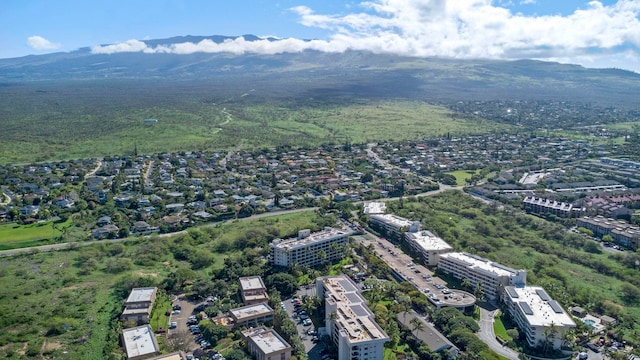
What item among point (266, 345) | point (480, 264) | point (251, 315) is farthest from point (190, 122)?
point (266, 345)

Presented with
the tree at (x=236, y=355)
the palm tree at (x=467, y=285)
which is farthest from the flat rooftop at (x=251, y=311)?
the palm tree at (x=467, y=285)

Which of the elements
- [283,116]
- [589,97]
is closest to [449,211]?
[283,116]

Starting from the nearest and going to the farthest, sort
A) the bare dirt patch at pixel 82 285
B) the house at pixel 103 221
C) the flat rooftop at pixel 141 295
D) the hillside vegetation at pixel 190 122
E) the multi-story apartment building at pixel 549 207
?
1. the flat rooftop at pixel 141 295
2. the bare dirt patch at pixel 82 285
3. the house at pixel 103 221
4. the multi-story apartment building at pixel 549 207
5. the hillside vegetation at pixel 190 122

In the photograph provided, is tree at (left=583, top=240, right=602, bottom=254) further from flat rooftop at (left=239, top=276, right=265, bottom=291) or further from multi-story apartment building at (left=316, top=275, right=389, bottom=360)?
flat rooftop at (left=239, top=276, right=265, bottom=291)

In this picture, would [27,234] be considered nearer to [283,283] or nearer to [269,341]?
[283,283]

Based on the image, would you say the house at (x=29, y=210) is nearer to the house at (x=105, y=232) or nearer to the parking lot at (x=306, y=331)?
the house at (x=105, y=232)

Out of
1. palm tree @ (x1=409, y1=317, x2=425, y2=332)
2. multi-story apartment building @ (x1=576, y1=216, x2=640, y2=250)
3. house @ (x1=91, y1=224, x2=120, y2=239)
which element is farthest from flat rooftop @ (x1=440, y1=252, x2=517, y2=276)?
house @ (x1=91, y1=224, x2=120, y2=239)
